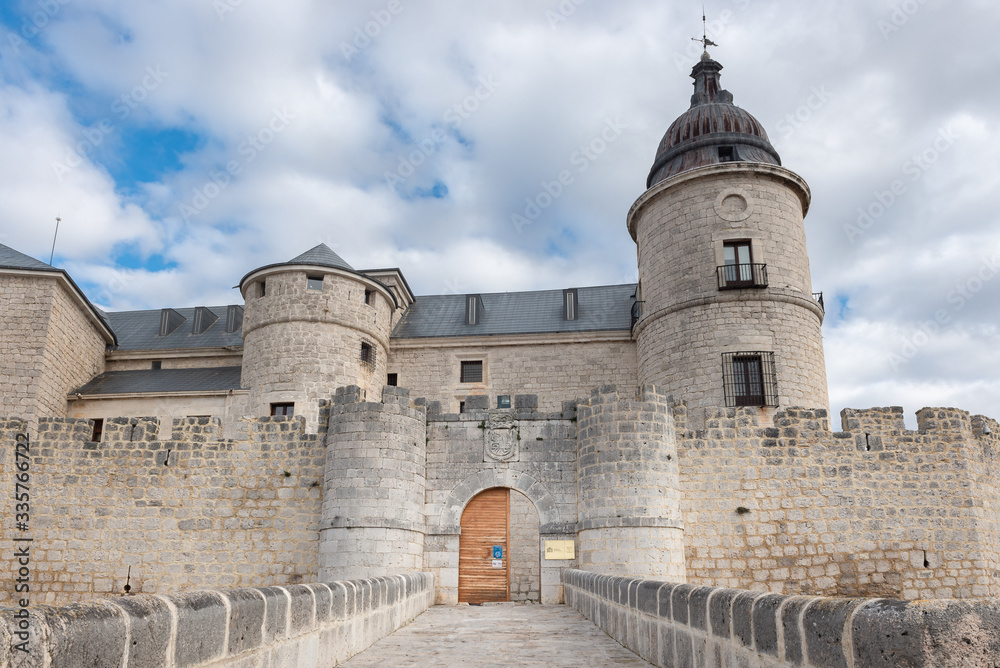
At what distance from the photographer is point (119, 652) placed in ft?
9.98

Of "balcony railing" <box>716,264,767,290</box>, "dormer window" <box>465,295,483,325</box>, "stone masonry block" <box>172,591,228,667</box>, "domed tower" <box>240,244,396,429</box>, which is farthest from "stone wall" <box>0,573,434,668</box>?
"dormer window" <box>465,295,483,325</box>

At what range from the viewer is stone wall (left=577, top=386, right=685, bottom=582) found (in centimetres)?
1208

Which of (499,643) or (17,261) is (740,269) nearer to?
(499,643)

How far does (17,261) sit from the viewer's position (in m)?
21.1

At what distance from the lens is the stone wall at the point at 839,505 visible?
515 inches

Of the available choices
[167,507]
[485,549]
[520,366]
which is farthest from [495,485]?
[520,366]

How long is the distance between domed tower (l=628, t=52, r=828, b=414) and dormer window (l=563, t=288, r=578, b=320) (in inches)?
152

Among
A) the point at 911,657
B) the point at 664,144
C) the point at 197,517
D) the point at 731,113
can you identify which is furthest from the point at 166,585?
the point at 731,113

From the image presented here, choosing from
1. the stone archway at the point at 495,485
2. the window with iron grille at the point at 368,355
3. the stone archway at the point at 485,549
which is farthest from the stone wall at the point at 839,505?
the window with iron grille at the point at 368,355

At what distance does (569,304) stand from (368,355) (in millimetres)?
6669

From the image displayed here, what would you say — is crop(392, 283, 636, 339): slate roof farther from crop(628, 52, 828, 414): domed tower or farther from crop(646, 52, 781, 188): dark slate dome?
crop(646, 52, 781, 188): dark slate dome

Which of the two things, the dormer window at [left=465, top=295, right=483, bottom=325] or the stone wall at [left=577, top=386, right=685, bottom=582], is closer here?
the stone wall at [left=577, top=386, right=685, bottom=582]

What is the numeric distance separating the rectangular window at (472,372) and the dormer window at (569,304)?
3147mm

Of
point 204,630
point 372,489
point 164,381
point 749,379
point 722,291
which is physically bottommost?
point 204,630
